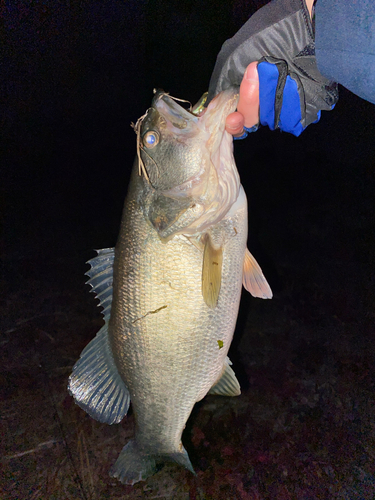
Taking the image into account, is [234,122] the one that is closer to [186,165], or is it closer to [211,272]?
[186,165]

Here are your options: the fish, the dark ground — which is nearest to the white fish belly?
the fish

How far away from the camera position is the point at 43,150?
4.96 metres

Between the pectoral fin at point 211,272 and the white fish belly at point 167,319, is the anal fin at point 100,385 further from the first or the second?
the pectoral fin at point 211,272

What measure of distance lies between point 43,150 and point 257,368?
4.73 metres

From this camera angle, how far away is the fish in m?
1.16

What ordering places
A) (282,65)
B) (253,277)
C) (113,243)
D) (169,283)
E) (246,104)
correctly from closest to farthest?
(282,65) → (246,104) → (169,283) → (253,277) → (113,243)

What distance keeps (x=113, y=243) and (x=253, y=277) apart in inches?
96.0

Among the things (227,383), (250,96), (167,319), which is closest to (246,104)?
(250,96)

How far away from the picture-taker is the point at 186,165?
45.5 inches

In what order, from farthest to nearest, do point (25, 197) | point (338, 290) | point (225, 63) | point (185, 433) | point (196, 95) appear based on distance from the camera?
point (196, 95)
point (25, 197)
point (338, 290)
point (185, 433)
point (225, 63)

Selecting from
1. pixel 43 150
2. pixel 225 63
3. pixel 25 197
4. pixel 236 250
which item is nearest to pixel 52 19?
pixel 43 150

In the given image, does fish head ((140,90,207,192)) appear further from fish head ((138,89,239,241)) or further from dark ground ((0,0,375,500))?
dark ground ((0,0,375,500))

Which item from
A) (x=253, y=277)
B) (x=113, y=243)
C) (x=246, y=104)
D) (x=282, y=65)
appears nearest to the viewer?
(x=282, y=65)

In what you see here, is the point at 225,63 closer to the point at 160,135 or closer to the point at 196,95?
the point at 160,135
